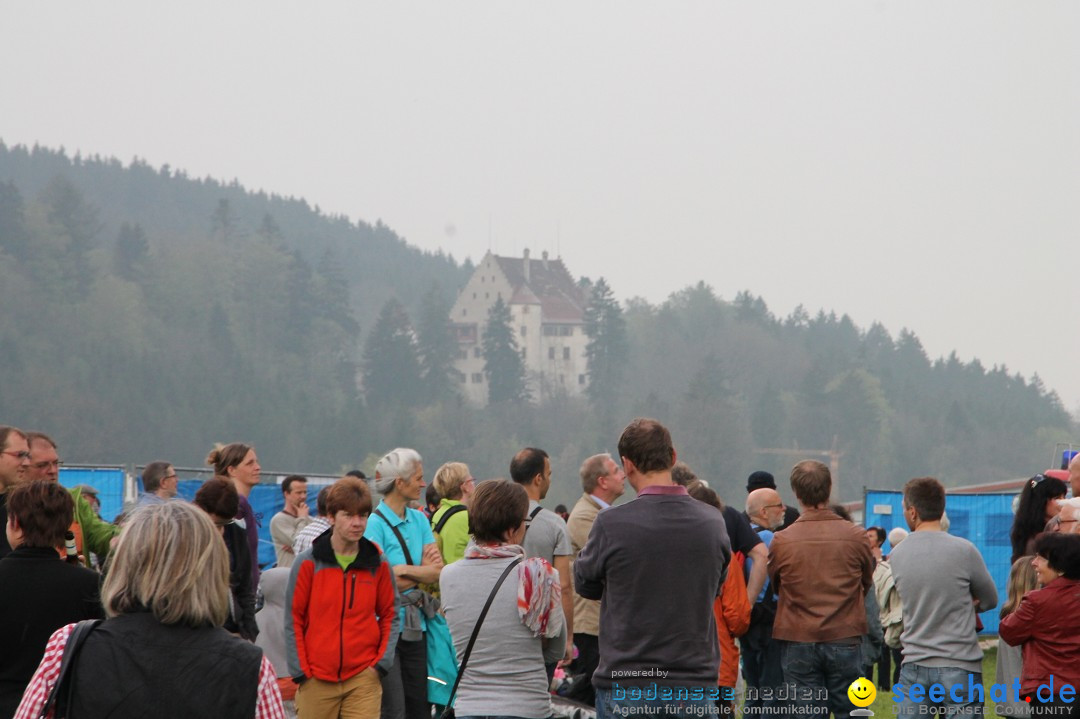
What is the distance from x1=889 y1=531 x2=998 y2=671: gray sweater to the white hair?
2.61 metres

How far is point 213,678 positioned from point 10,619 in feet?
5.16

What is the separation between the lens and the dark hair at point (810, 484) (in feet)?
21.8

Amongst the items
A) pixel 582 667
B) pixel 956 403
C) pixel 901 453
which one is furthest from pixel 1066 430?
pixel 582 667

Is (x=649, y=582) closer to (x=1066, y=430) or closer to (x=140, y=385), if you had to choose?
(x=140, y=385)

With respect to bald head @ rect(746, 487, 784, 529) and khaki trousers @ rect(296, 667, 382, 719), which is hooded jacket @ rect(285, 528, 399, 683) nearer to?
khaki trousers @ rect(296, 667, 382, 719)

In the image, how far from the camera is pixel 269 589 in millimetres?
7617

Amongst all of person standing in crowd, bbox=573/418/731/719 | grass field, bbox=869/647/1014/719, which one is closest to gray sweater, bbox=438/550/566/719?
person standing in crowd, bbox=573/418/731/719

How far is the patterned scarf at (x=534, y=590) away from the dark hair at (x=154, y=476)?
3.78m

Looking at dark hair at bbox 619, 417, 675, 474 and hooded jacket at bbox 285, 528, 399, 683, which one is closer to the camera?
dark hair at bbox 619, 417, 675, 474

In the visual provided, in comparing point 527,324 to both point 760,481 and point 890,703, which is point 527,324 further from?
point 760,481

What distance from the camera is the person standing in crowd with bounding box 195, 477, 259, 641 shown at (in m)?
6.16

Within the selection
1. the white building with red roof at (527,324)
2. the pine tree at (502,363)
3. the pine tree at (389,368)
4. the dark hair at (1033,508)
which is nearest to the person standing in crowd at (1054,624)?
the dark hair at (1033,508)

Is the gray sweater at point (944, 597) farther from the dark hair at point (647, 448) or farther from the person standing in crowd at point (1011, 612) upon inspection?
the dark hair at point (647, 448)

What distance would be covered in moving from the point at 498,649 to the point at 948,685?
2.55 meters
